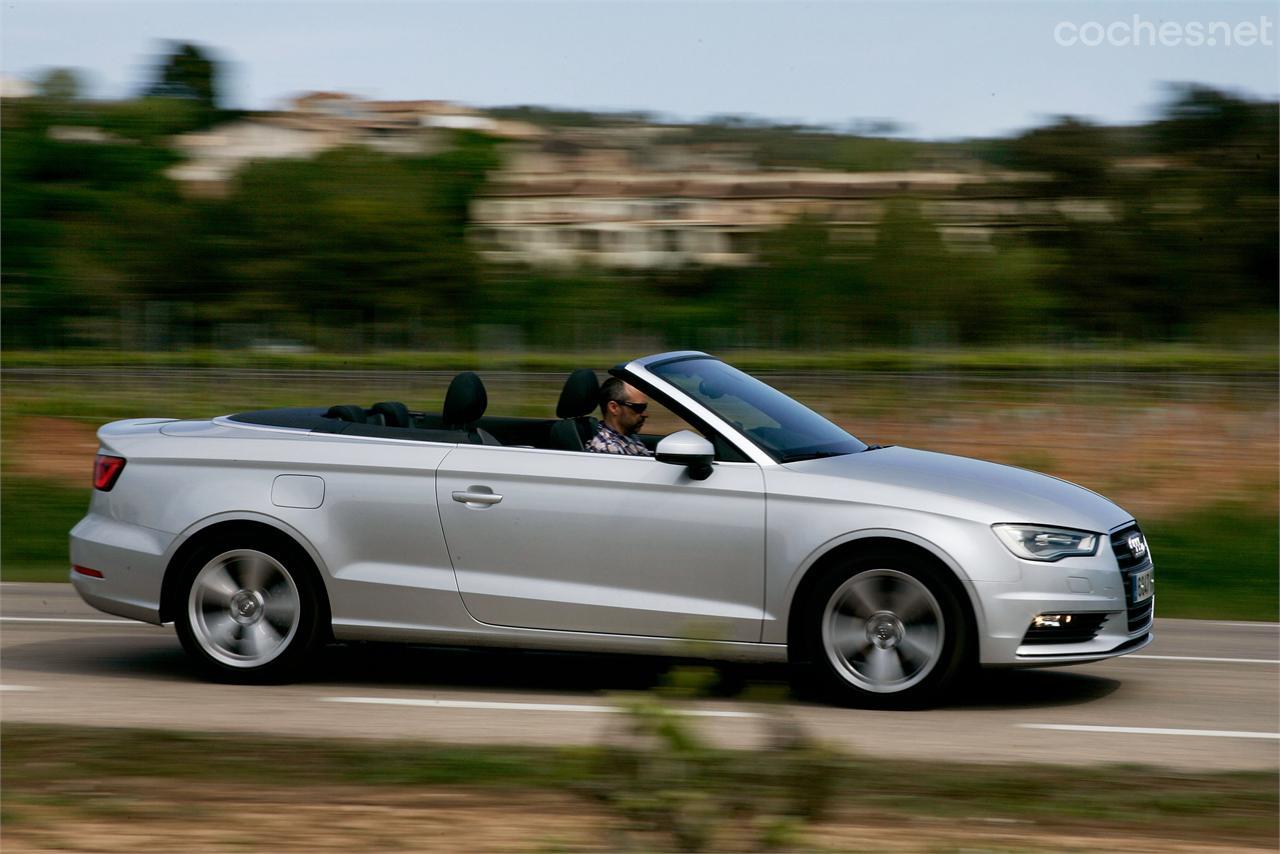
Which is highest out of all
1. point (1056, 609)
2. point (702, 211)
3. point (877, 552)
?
point (702, 211)

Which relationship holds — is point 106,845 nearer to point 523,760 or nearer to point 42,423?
point 523,760

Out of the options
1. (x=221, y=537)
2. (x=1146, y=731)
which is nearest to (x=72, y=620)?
(x=221, y=537)

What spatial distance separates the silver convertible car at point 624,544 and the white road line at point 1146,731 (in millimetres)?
284

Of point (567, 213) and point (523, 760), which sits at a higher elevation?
point (567, 213)

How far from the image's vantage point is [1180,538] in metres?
13.5

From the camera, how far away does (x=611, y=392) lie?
Answer: 7285 millimetres

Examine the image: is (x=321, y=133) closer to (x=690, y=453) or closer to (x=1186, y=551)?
(x=1186, y=551)

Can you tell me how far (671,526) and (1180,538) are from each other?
8.17 metres

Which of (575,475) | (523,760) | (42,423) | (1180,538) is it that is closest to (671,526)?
(575,475)

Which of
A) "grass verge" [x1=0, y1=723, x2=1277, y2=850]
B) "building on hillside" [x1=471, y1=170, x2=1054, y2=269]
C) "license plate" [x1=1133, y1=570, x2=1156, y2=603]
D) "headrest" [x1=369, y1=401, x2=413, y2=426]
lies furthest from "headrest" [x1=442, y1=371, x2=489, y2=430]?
"building on hillside" [x1=471, y1=170, x2=1054, y2=269]

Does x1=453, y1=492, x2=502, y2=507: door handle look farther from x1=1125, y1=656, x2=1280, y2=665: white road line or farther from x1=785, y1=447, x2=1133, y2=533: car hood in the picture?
x1=1125, y1=656, x2=1280, y2=665: white road line

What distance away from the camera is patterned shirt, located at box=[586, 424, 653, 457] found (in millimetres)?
7066

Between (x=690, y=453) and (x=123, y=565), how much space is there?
8.97ft

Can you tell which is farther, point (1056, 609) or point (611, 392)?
point (611, 392)
